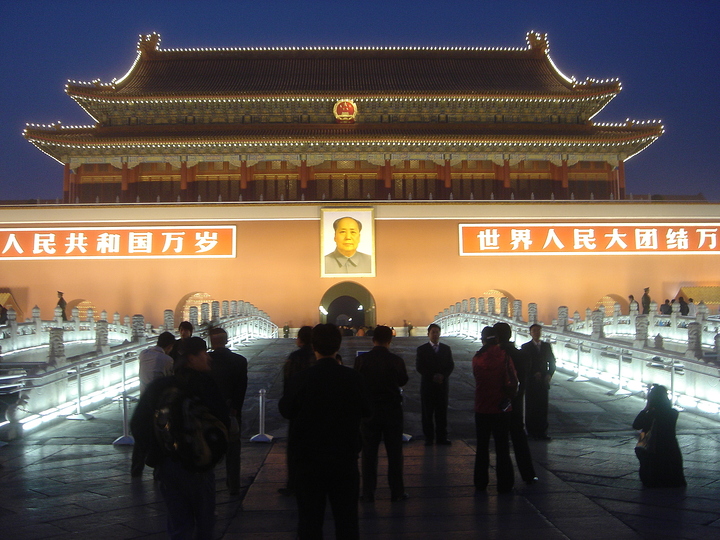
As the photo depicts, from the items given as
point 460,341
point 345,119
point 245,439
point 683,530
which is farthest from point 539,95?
point 683,530

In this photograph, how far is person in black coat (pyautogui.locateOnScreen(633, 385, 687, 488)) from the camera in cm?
532

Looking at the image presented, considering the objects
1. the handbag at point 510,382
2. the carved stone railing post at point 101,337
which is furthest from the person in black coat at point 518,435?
the carved stone railing post at point 101,337

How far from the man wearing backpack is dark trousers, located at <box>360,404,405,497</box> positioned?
1606mm

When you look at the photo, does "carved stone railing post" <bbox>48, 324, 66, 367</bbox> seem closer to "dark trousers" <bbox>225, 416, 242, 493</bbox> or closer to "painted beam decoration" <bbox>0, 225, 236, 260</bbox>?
"dark trousers" <bbox>225, 416, 242, 493</bbox>

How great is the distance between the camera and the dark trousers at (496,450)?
5.20m

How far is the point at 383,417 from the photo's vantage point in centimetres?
505

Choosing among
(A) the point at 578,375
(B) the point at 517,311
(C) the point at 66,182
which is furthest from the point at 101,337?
(C) the point at 66,182

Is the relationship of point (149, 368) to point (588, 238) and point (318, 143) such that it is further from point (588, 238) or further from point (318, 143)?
point (588, 238)

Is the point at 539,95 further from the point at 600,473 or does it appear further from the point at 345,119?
the point at 600,473

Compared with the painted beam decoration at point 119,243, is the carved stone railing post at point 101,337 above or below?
below

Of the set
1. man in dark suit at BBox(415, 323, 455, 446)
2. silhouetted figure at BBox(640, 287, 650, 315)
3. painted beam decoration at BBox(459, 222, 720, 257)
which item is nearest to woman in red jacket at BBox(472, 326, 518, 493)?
man in dark suit at BBox(415, 323, 455, 446)

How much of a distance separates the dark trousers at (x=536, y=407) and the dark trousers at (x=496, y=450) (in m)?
1.92

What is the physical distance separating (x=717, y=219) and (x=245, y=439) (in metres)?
21.9

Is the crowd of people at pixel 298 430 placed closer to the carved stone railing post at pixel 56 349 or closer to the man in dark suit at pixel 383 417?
the man in dark suit at pixel 383 417
